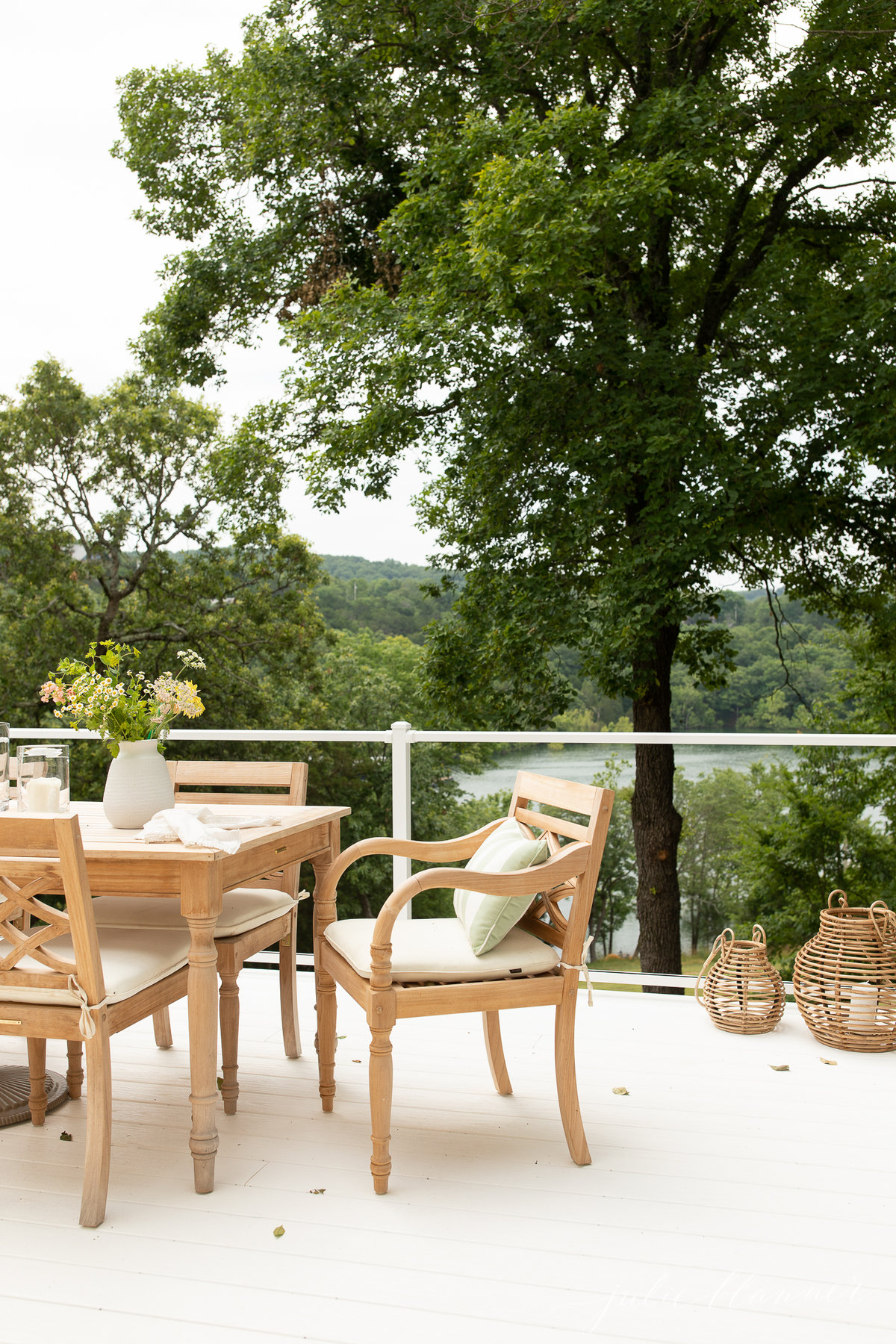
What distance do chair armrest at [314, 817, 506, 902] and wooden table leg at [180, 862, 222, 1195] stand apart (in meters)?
0.39

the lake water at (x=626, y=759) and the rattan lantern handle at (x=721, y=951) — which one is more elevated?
the rattan lantern handle at (x=721, y=951)

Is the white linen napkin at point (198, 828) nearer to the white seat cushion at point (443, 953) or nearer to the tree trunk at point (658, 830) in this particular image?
the white seat cushion at point (443, 953)

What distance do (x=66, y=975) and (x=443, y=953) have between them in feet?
2.53

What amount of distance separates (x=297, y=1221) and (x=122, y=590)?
41.1 ft

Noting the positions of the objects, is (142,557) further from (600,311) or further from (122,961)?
(122,961)

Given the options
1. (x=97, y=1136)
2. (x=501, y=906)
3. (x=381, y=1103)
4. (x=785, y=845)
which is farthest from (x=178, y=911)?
(x=785, y=845)

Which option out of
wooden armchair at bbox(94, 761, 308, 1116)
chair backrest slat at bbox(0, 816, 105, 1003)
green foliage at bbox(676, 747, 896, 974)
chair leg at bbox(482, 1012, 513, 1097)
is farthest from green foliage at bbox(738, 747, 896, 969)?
chair backrest slat at bbox(0, 816, 105, 1003)

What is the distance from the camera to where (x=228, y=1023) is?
2.57 m

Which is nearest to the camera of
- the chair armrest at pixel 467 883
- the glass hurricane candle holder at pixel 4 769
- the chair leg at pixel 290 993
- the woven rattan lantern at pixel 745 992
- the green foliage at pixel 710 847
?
the chair armrest at pixel 467 883

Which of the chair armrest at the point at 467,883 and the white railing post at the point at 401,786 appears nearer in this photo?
the chair armrest at the point at 467,883

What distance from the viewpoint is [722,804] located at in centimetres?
1141

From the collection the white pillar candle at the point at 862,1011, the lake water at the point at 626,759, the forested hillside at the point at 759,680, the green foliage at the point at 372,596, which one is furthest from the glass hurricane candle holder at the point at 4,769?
the green foliage at the point at 372,596

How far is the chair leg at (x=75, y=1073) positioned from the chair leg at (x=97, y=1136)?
2.29ft

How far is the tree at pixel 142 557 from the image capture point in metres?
13.0
